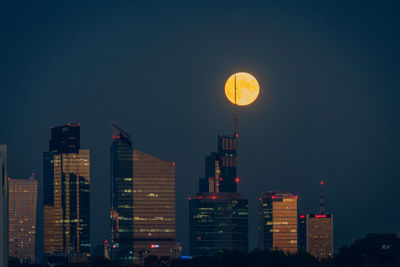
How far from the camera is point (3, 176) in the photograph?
233ft

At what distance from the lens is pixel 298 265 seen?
651 feet

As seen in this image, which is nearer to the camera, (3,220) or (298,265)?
(3,220)

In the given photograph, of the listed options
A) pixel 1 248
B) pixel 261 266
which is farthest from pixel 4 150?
pixel 261 266

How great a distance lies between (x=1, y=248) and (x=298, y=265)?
132558 millimetres

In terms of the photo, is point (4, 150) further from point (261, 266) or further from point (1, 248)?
point (261, 266)

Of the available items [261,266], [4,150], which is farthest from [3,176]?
[261,266]

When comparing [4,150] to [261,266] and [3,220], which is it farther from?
[261,266]

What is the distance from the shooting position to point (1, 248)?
71938mm

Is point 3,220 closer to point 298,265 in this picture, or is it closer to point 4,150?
point 4,150

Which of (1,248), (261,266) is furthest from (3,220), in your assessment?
(261,266)

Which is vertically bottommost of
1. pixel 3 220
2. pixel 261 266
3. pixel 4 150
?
pixel 261 266

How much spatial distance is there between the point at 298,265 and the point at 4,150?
439 ft

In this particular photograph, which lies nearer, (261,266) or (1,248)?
(1,248)

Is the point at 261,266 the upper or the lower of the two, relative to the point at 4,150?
lower
